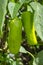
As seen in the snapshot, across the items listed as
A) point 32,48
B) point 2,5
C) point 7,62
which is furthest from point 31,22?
point 32,48

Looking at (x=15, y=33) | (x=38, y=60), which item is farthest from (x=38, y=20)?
(x=38, y=60)

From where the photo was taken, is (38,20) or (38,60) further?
(38,60)

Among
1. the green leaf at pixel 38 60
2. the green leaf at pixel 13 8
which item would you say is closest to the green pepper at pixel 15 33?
the green leaf at pixel 13 8

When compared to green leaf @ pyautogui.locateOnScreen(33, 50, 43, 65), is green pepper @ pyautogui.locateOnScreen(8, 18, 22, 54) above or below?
above

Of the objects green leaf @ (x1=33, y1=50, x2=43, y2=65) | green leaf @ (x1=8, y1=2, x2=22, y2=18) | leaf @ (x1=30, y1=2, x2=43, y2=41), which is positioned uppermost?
green leaf @ (x1=8, y1=2, x2=22, y2=18)

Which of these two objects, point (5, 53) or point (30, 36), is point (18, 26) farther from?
point (5, 53)

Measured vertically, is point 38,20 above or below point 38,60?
above

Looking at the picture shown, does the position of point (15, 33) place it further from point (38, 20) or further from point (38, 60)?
point (38, 60)

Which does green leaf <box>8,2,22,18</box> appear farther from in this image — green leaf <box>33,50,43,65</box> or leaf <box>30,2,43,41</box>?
green leaf <box>33,50,43,65</box>

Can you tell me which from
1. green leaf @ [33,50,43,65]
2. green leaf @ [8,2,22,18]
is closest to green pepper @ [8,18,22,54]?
green leaf @ [8,2,22,18]

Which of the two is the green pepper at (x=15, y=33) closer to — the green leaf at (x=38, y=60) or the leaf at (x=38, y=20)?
the leaf at (x=38, y=20)

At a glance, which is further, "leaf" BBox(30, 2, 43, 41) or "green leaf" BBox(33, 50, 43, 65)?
"green leaf" BBox(33, 50, 43, 65)
